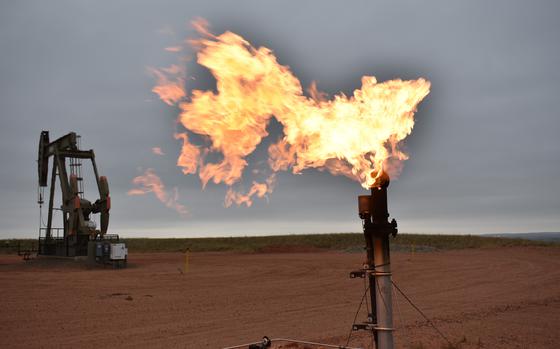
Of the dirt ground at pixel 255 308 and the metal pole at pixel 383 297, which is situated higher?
the metal pole at pixel 383 297

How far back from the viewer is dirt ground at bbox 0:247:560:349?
46.2ft

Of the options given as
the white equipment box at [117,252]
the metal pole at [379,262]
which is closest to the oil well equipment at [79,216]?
the white equipment box at [117,252]

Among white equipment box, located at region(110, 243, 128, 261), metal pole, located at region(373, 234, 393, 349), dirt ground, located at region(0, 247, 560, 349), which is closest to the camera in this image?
metal pole, located at region(373, 234, 393, 349)

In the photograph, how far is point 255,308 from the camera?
19531 millimetres

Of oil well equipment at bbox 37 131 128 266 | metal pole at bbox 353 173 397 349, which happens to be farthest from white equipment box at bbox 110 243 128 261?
metal pole at bbox 353 173 397 349

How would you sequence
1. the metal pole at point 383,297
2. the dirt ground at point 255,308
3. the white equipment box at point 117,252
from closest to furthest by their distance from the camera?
the metal pole at point 383,297, the dirt ground at point 255,308, the white equipment box at point 117,252

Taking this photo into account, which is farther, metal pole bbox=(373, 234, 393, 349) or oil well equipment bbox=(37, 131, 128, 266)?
oil well equipment bbox=(37, 131, 128, 266)

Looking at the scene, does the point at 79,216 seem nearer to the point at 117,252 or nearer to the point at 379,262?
the point at 117,252

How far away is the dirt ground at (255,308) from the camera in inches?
554

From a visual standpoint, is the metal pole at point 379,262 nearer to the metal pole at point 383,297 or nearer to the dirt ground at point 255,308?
the metal pole at point 383,297

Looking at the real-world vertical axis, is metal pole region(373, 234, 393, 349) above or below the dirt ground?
above

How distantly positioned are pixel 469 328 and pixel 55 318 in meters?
12.7

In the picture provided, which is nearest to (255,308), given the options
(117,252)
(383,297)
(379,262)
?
(383,297)

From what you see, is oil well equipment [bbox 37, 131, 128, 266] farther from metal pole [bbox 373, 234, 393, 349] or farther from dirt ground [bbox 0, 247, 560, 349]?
metal pole [bbox 373, 234, 393, 349]
